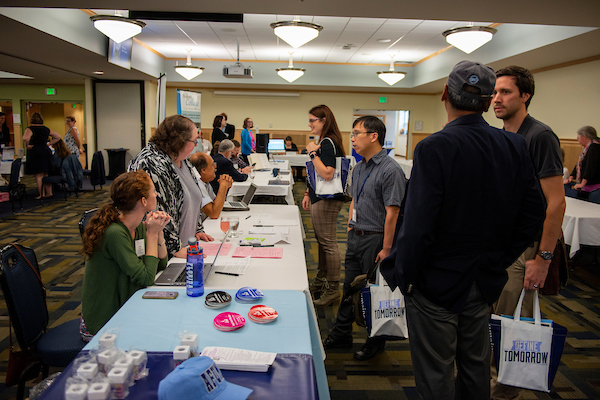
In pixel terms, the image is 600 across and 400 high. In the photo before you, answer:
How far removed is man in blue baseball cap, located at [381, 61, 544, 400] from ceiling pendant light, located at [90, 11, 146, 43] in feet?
16.3

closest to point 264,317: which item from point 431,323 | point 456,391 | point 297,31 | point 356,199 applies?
point 431,323

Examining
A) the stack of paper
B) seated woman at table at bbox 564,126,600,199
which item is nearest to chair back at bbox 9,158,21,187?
the stack of paper

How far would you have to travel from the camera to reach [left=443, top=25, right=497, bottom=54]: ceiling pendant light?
17.2 ft

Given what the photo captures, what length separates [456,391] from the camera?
4.93 feet

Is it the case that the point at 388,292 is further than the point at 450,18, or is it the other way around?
Answer: the point at 450,18

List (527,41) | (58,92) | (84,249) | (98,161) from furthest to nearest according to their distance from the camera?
Answer: (58,92) → (98,161) → (527,41) → (84,249)

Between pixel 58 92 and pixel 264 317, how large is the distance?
47.5 ft

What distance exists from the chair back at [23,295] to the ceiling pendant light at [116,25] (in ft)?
13.6

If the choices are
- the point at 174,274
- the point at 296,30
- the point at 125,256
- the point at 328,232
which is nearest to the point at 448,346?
the point at 174,274

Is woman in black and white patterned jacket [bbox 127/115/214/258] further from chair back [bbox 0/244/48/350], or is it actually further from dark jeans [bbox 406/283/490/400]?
dark jeans [bbox 406/283/490/400]

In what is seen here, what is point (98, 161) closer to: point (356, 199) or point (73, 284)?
point (73, 284)

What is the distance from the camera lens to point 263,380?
1.13 m

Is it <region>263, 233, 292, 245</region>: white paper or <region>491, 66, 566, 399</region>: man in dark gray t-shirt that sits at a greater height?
<region>491, 66, 566, 399</region>: man in dark gray t-shirt

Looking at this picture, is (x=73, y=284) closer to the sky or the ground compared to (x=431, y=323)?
closer to the ground
